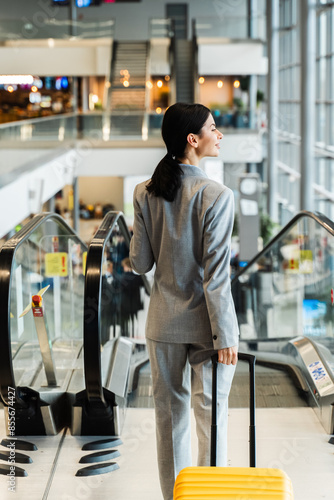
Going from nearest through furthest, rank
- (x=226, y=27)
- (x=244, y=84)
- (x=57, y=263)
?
(x=57, y=263)
(x=226, y=27)
(x=244, y=84)

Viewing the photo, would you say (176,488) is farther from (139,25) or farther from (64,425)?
(139,25)

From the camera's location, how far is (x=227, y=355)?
260cm

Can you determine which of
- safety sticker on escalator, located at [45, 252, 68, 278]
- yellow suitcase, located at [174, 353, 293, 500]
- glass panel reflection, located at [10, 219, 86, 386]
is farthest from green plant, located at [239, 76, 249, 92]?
yellow suitcase, located at [174, 353, 293, 500]

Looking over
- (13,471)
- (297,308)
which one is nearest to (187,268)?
(13,471)

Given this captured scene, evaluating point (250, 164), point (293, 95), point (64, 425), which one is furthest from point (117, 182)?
point (64, 425)

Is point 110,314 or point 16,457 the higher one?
point 110,314

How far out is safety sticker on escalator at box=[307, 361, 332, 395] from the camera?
14.3ft

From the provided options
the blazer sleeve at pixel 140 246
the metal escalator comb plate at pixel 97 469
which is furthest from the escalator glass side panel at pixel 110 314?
the blazer sleeve at pixel 140 246

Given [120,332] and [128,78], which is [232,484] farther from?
[128,78]

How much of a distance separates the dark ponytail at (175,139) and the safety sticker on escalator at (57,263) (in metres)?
2.40

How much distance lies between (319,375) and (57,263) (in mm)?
1968

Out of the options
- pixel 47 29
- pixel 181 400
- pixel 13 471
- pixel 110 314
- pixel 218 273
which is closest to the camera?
pixel 218 273

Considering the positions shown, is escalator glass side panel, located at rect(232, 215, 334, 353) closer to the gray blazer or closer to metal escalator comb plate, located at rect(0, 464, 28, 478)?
the gray blazer

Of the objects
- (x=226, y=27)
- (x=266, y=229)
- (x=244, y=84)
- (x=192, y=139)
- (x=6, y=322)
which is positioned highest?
(x=226, y=27)
